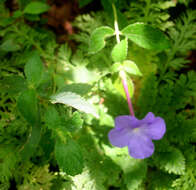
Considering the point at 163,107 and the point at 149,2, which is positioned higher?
the point at 149,2

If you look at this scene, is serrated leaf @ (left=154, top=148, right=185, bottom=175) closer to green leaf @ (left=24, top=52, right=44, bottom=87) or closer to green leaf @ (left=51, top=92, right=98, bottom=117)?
green leaf @ (left=51, top=92, right=98, bottom=117)

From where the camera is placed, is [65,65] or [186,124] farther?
[65,65]

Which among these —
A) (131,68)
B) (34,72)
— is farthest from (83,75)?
(34,72)

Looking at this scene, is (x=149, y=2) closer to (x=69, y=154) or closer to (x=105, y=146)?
(x=105, y=146)

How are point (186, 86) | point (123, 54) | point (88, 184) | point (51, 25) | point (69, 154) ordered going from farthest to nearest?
1. point (51, 25)
2. point (186, 86)
3. point (88, 184)
4. point (123, 54)
5. point (69, 154)

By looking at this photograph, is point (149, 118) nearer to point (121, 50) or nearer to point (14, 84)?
point (121, 50)

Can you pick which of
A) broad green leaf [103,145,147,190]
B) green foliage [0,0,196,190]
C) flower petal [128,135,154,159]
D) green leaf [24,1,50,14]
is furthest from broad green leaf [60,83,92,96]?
green leaf [24,1,50,14]

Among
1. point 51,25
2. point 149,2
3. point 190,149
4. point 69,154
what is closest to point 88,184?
point 69,154
